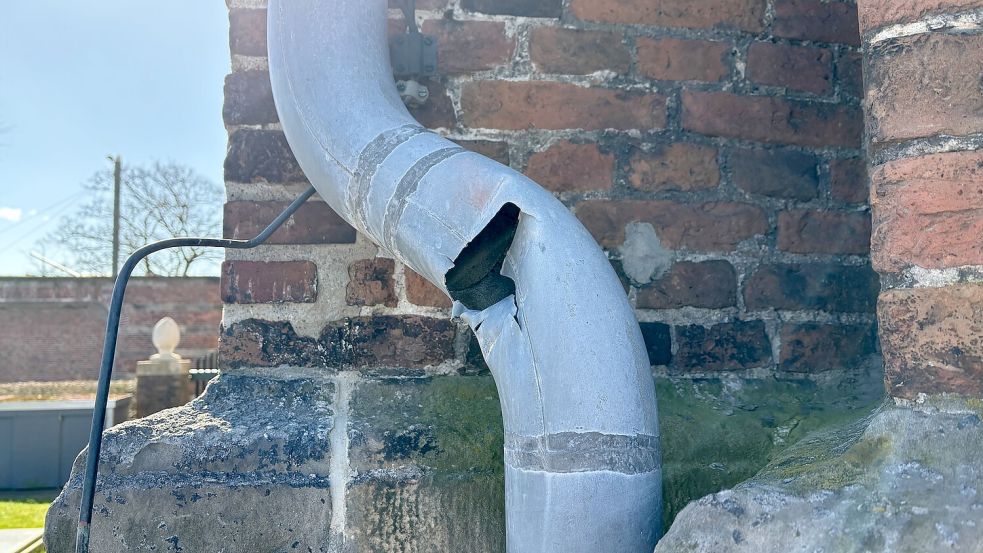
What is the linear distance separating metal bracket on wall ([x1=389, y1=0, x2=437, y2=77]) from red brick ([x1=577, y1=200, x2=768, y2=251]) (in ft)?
1.17

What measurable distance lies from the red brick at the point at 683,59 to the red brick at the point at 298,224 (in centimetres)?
59

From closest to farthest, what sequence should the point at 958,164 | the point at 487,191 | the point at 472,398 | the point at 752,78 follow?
the point at 958,164, the point at 487,191, the point at 472,398, the point at 752,78

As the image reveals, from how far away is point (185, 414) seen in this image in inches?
45.2

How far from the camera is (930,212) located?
0.81 meters

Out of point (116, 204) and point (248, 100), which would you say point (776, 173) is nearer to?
point (248, 100)

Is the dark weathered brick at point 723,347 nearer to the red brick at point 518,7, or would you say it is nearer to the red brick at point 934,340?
the red brick at point 934,340

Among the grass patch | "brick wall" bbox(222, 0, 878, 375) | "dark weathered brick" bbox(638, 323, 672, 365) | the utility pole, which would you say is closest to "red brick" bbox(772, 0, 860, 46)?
"brick wall" bbox(222, 0, 878, 375)

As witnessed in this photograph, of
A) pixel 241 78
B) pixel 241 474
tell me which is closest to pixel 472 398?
pixel 241 474

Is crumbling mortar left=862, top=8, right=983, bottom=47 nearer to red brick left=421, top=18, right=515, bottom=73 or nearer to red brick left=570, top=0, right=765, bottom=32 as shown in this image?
red brick left=570, top=0, right=765, bottom=32

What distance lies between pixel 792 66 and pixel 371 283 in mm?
853

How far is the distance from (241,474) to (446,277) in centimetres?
42

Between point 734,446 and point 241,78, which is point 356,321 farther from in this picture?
point 734,446

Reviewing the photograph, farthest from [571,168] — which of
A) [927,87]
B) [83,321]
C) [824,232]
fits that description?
[83,321]

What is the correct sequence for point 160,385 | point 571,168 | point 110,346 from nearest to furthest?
point 110,346 < point 571,168 < point 160,385
